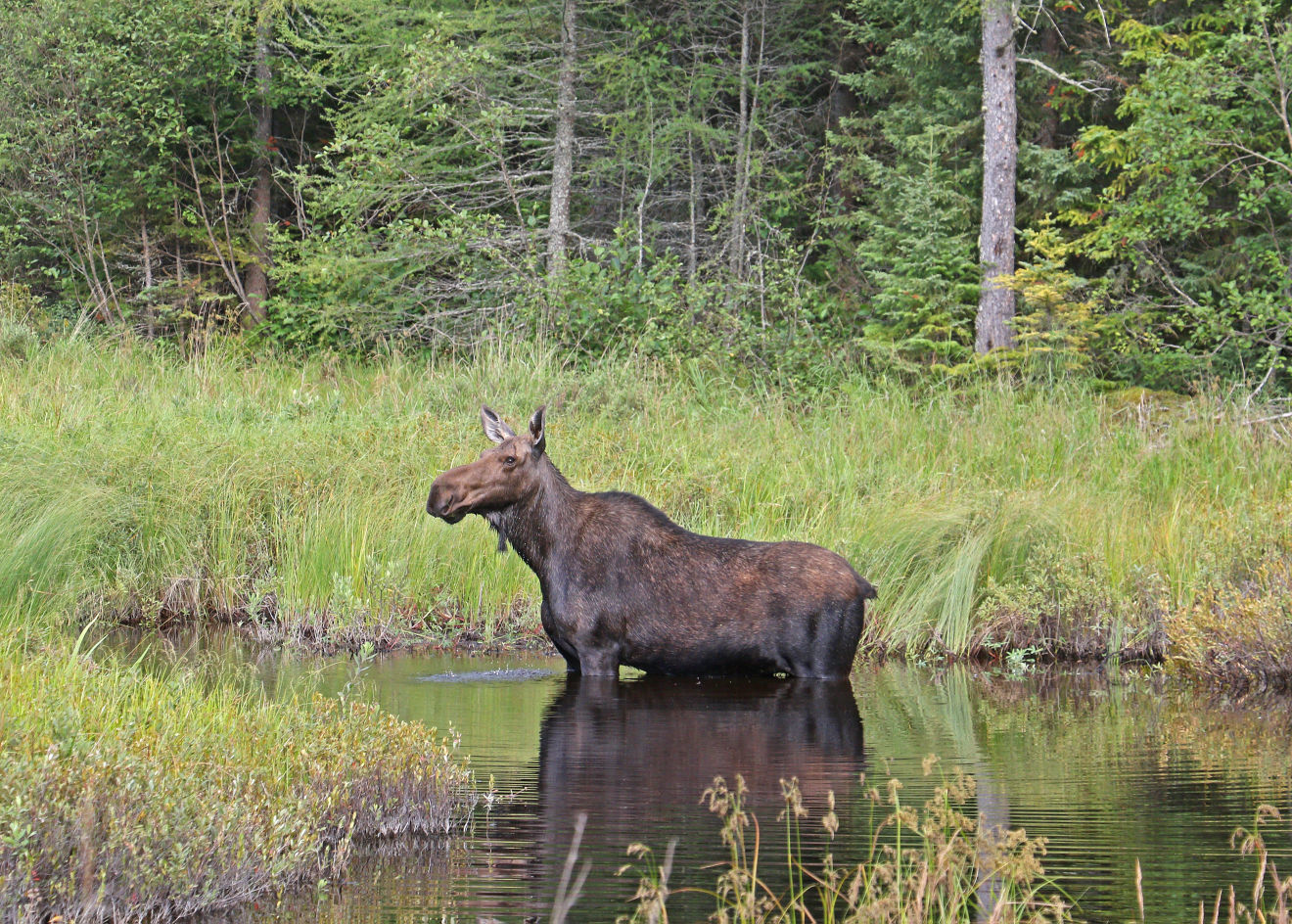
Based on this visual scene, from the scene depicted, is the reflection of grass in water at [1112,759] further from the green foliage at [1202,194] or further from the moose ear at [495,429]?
the green foliage at [1202,194]

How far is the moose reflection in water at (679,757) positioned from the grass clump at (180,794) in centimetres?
65

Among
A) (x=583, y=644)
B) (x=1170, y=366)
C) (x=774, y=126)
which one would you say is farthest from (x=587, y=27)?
(x=583, y=644)

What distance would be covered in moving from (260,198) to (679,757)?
22.6 metres

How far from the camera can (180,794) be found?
5.10m

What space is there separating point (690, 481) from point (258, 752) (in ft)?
26.8

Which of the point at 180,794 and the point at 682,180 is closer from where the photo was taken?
the point at 180,794

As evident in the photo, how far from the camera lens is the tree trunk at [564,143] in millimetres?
23266

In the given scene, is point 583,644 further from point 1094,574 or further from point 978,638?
point 1094,574

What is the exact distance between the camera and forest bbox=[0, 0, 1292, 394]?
19375mm

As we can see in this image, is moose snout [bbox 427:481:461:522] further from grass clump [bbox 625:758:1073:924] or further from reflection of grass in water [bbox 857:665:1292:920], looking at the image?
grass clump [bbox 625:758:1073:924]

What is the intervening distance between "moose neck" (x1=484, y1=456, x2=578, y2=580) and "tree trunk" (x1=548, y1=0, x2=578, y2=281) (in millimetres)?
13370

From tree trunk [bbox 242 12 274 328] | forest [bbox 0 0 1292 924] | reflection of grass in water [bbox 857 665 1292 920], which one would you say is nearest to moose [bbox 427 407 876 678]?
forest [bbox 0 0 1292 924]

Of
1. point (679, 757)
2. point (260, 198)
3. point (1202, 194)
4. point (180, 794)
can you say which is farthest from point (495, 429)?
point (260, 198)

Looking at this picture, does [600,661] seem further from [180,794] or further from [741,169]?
[741,169]
